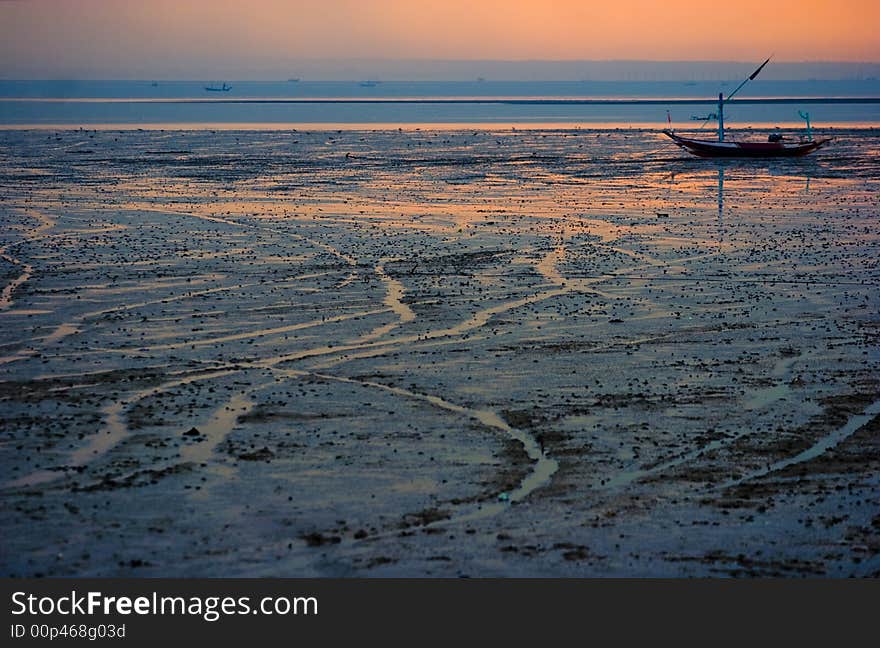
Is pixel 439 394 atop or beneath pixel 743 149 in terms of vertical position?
beneath

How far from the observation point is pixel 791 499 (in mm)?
18422

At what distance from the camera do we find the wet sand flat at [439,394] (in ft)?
55.4

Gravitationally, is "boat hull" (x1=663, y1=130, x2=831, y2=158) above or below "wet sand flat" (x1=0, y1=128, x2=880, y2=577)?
above

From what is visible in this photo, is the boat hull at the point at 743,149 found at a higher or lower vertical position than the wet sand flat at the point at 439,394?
higher

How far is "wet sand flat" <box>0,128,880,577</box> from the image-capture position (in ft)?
55.4

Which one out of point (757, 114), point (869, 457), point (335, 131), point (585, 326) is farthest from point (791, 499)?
point (757, 114)

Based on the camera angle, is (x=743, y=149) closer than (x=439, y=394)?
No

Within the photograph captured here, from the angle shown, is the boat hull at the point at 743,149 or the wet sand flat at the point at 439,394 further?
the boat hull at the point at 743,149

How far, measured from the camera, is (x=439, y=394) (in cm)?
2398

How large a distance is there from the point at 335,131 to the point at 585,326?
9786 centimetres

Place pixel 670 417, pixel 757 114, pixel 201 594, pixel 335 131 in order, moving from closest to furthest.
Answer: pixel 201 594, pixel 670 417, pixel 335 131, pixel 757 114

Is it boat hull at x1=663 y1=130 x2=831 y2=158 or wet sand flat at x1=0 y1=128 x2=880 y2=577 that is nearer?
wet sand flat at x1=0 y1=128 x2=880 y2=577

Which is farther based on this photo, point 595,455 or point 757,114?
point 757,114

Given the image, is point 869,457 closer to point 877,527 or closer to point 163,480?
point 877,527
